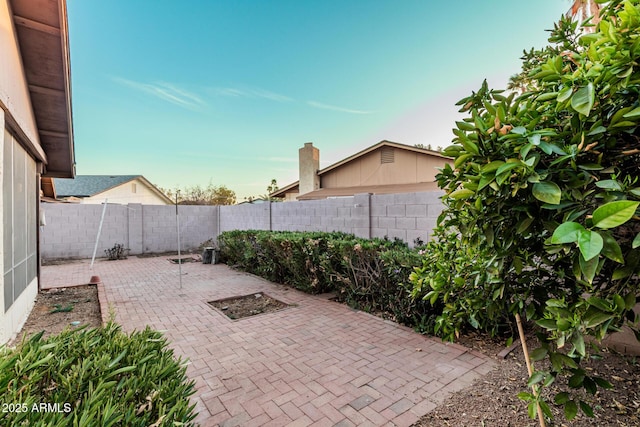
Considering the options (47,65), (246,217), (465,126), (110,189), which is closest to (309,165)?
(246,217)

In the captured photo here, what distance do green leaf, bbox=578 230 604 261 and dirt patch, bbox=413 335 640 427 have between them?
2.05m

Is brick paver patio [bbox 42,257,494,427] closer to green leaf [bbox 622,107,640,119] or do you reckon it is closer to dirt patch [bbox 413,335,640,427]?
dirt patch [bbox 413,335,640,427]

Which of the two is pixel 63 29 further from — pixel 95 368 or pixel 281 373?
pixel 281 373

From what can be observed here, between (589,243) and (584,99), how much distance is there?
55cm

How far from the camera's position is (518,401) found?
245cm

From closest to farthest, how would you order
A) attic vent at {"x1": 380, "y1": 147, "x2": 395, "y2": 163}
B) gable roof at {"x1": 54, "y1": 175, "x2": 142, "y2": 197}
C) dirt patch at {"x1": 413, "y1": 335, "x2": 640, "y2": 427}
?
dirt patch at {"x1": 413, "y1": 335, "x2": 640, "y2": 427} < attic vent at {"x1": 380, "y1": 147, "x2": 395, "y2": 163} < gable roof at {"x1": 54, "y1": 175, "x2": 142, "y2": 197}

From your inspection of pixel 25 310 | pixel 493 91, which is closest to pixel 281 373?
pixel 493 91

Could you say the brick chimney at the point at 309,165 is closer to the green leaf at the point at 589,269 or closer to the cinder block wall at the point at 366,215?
the cinder block wall at the point at 366,215

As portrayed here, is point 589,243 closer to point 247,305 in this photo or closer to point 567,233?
point 567,233

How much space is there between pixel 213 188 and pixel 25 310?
28127 millimetres

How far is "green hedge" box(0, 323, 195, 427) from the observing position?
108 cm

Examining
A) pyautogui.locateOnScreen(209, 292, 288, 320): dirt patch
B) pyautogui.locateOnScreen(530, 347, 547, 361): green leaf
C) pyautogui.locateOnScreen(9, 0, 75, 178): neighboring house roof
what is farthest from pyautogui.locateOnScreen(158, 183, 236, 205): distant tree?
pyautogui.locateOnScreen(530, 347, 547, 361): green leaf

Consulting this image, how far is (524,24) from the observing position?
20.6 ft

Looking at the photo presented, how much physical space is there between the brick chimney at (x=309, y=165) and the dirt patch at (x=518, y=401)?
14.7m
